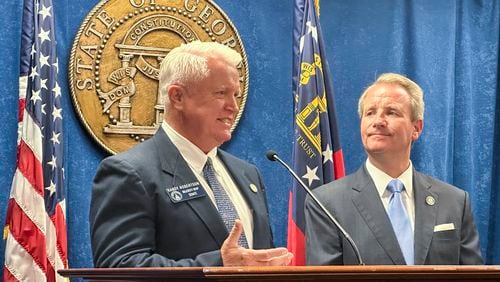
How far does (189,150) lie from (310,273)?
1072 mm

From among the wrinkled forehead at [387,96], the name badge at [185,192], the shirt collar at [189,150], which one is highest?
the wrinkled forehead at [387,96]

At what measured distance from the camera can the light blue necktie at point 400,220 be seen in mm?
3571

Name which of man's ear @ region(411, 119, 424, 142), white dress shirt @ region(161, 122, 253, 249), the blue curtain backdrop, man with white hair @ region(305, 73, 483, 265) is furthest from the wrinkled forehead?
the blue curtain backdrop

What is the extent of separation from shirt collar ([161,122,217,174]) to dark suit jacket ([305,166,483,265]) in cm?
87

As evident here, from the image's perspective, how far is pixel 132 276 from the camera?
1.91 meters

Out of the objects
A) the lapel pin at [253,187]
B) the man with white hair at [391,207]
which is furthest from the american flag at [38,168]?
the lapel pin at [253,187]

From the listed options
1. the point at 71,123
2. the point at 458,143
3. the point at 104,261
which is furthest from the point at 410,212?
the point at 458,143

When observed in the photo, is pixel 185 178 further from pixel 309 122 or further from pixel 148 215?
pixel 309 122

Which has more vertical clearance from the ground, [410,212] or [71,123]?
[71,123]

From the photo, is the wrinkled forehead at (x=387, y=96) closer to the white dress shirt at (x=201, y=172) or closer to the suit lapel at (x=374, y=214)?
the suit lapel at (x=374, y=214)

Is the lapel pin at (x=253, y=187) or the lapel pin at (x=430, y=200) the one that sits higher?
the lapel pin at (x=253, y=187)

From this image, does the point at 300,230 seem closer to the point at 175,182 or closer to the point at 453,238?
the point at 453,238

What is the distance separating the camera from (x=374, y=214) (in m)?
3.63

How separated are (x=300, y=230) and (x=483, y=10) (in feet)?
7.73
